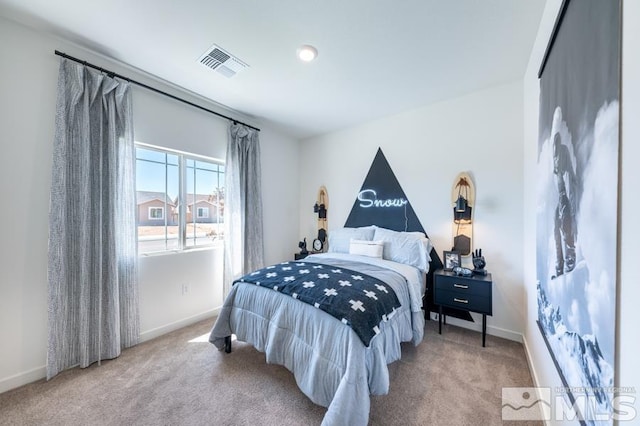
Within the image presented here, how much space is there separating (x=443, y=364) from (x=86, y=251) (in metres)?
3.25

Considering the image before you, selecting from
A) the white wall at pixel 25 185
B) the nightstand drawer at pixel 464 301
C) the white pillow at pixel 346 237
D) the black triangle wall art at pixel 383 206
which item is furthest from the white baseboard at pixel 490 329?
the white wall at pixel 25 185

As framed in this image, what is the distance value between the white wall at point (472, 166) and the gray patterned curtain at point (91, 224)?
282 cm

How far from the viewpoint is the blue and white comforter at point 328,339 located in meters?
1.37

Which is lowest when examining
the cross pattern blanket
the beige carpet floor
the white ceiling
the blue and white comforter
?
the beige carpet floor

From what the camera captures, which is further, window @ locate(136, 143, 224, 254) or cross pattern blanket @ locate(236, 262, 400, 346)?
window @ locate(136, 143, 224, 254)

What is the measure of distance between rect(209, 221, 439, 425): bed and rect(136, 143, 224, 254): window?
1211mm

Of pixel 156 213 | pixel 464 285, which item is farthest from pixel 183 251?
pixel 464 285

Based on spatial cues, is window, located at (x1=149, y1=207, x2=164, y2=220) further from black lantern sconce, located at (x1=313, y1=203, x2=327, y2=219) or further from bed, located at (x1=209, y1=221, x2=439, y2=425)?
black lantern sconce, located at (x1=313, y1=203, x2=327, y2=219)

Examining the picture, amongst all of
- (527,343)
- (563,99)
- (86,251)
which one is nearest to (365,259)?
(527,343)

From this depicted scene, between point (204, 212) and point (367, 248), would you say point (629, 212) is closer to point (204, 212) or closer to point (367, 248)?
point (367, 248)

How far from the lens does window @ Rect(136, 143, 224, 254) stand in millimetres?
2586

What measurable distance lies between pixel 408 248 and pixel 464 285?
2.12 ft

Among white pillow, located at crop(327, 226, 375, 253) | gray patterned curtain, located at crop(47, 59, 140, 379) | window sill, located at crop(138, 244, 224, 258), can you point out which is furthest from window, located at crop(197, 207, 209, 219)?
white pillow, located at crop(327, 226, 375, 253)

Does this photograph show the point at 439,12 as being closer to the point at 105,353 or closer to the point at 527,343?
the point at 527,343
